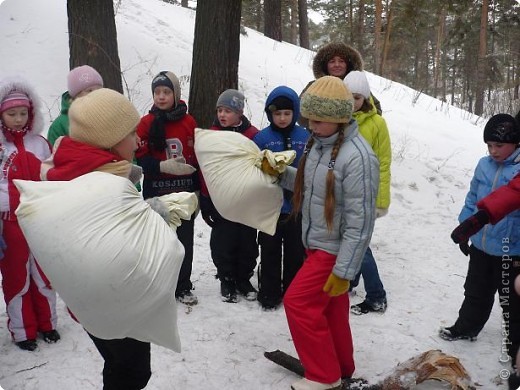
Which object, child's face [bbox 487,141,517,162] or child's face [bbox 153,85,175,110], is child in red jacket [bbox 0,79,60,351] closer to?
child's face [bbox 153,85,175,110]

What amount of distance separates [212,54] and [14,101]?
9.37 ft

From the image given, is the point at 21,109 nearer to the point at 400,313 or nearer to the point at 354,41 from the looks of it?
the point at 400,313

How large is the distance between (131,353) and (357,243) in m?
1.40

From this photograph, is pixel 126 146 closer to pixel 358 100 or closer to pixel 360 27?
pixel 358 100

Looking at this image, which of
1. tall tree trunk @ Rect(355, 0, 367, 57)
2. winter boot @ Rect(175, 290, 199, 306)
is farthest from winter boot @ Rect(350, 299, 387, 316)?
tall tree trunk @ Rect(355, 0, 367, 57)

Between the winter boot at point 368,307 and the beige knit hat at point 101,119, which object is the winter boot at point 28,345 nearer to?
the beige knit hat at point 101,119

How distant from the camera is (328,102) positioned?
291 cm

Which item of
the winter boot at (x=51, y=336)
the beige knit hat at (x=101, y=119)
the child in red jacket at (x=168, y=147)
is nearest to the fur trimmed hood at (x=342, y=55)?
the child in red jacket at (x=168, y=147)

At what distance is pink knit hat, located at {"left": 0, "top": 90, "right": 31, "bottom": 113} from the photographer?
344 centimetres

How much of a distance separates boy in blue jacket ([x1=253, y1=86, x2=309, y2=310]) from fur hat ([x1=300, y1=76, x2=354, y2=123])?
1.00 metres

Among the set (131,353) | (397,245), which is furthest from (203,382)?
(397,245)

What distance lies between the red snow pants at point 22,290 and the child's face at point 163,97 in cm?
146

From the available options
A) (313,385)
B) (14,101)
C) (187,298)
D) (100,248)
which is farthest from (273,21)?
(100,248)

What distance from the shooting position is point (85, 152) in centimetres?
235
